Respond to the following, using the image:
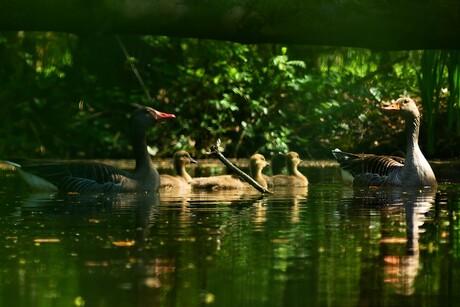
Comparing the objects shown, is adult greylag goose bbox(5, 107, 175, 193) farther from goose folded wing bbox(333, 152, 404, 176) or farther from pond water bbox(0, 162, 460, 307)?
goose folded wing bbox(333, 152, 404, 176)

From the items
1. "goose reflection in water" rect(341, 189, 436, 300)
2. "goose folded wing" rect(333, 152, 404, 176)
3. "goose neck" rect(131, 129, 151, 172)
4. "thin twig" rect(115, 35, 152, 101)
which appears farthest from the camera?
"thin twig" rect(115, 35, 152, 101)

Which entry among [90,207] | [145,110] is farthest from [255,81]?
[90,207]

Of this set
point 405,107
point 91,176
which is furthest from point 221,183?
point 405,107

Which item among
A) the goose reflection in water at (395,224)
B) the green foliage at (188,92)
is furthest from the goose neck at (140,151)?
the green foliage at (188,92)

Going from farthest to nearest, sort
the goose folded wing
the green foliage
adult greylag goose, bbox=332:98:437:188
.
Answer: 1. the green foliage
2. the goose folded wing
3. adult greylag goose, bbox=332:98:437:188

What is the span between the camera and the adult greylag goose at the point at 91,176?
1479 centimetres

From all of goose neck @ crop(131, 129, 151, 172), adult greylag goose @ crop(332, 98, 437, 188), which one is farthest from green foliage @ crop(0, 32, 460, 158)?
goose neck @ crop(131, 129, 151, 172)

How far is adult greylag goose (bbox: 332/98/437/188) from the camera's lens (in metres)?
14.9

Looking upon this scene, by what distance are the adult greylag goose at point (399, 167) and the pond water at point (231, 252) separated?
1.89m

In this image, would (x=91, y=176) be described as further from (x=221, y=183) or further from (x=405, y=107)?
(x=405, y=107)

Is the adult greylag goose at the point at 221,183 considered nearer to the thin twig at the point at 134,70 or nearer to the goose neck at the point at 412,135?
the goose neck at the point at 412,135

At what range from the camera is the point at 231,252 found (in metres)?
8.07

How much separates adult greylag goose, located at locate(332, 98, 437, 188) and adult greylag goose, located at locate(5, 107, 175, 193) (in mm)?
2925

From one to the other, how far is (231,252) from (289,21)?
192 cm
